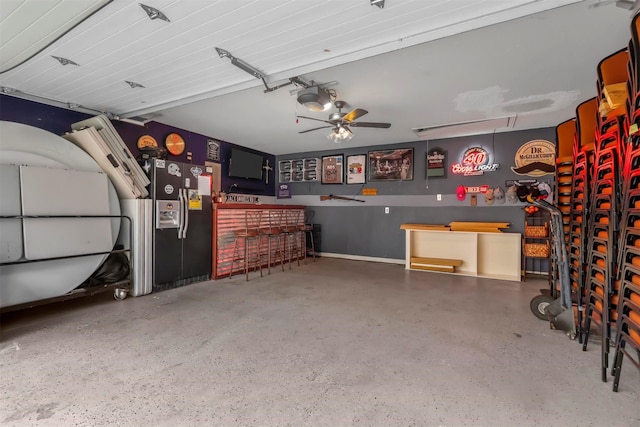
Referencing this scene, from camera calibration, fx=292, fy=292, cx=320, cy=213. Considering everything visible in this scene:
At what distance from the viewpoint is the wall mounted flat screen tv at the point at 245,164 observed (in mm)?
6590

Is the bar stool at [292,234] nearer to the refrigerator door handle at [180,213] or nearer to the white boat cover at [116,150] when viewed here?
the refrigerator door handle at [180,213]

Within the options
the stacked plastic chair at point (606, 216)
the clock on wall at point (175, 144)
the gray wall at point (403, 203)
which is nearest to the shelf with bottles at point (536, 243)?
the gray wall at point (403, 203)

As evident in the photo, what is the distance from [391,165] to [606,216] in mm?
4687

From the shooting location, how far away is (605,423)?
160 centimetres

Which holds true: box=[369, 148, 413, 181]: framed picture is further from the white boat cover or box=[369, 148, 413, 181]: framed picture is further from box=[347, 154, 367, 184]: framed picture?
the white boat cover

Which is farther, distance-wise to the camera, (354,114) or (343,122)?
(343,122)

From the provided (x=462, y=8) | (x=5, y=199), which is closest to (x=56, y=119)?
(x=5, y=199)

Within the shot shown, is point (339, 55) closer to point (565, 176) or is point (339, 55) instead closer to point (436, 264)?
point (565, 176)

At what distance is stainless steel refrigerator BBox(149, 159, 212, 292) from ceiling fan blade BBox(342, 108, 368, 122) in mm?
2509

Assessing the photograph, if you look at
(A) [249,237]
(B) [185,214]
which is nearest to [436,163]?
(A) [249,237]

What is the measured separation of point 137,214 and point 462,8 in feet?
13.7

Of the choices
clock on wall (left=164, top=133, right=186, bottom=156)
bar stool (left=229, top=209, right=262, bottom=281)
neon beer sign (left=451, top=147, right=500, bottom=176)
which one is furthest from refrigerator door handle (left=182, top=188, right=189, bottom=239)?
neon beer sign (left=451, top=147, right=500, bottom=176)

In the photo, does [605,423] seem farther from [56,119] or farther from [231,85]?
[56,119]

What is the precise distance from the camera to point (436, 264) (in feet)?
18.4
